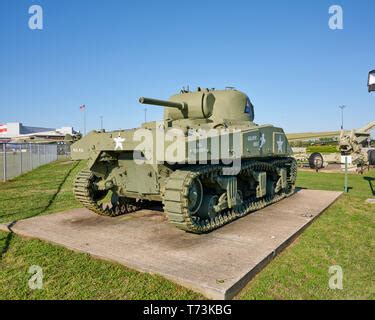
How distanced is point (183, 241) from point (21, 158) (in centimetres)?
1586

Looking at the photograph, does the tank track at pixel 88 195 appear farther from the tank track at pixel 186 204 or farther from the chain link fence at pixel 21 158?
the chain link fence at pixel 21 158

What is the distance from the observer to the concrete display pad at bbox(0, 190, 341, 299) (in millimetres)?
4555

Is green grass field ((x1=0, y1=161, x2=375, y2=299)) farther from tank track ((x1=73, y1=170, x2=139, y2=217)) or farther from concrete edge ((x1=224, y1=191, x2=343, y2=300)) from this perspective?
tank track ((x1=73, y1=170, x2=139, y2=217))

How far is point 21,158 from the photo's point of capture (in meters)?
18.8

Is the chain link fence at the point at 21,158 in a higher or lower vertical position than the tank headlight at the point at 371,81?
lower

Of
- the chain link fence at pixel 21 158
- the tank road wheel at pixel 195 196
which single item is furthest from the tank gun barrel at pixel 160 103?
the chain link fence at pixel 21 158

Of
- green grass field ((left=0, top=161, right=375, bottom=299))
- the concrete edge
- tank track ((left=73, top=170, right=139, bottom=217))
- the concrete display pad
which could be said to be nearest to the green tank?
tank track ((left=73, top=170, right=139, bottom=217))

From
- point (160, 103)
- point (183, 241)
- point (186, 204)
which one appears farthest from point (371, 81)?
point (183, 241)

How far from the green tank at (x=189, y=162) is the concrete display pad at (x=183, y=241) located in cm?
42

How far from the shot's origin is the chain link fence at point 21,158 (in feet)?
56.7

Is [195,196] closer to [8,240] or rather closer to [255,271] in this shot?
[255,271]

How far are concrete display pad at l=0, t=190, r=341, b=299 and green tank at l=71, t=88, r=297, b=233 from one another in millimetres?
420

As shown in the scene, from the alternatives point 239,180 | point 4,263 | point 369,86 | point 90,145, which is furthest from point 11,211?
point 369,86
